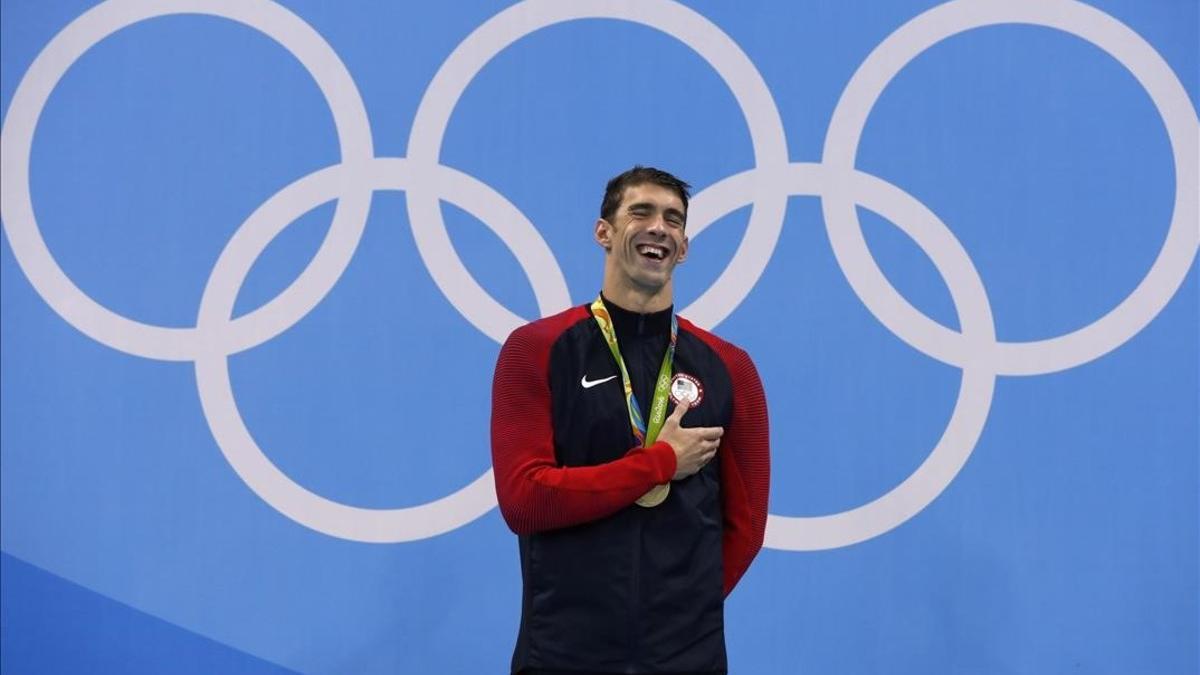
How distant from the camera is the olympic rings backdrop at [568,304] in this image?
4.05m

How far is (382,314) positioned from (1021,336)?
84.5 inches

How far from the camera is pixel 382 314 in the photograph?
421 cm

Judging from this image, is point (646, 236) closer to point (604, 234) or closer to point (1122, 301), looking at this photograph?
point (604, 234)

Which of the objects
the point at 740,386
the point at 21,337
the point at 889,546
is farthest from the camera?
the point at 21,337

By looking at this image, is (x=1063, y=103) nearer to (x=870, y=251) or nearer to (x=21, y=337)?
(x=870, y=251)

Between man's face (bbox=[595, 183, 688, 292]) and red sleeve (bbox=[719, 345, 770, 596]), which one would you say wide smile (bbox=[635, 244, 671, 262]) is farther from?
red sleeve (bbox=[719, 345, 770, 596])

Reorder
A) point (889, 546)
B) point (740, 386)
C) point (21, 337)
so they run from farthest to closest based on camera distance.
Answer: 1. point (21, 337)
2. point (889, 546)
3. point (740, 386)

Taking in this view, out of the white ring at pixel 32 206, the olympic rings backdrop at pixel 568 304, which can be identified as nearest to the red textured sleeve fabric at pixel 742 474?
the olympic rings backdrop at pixel 568 304

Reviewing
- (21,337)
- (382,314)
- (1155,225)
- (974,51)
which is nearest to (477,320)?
(382,314)

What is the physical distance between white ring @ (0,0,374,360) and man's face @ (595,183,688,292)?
5.50 feet

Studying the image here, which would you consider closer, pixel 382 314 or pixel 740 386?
pixel 740 386

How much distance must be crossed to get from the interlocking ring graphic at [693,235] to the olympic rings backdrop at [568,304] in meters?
0.01

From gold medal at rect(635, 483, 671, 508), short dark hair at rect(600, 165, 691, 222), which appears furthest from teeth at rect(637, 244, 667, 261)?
gold medal at rect(635, 483, 671, 508)

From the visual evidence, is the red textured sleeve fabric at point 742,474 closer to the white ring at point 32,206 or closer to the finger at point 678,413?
the finger at point 678,413
